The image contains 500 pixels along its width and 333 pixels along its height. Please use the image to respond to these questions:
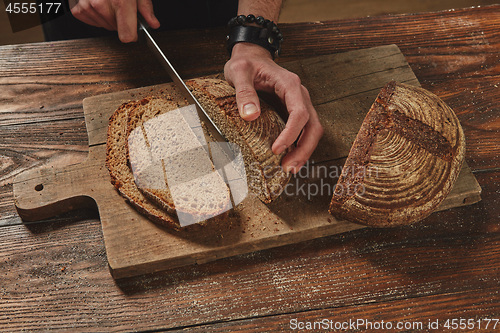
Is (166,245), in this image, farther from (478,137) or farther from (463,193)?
(478,137)

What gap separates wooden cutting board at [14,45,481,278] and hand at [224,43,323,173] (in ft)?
0.47

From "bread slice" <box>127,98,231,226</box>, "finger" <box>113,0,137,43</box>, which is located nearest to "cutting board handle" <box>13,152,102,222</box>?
"bread slice" <box>127,98,231,226</box>

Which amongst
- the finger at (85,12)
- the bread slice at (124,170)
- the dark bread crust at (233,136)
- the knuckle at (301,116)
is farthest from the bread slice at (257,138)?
the finger at (85,12)

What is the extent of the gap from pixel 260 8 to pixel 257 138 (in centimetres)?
88

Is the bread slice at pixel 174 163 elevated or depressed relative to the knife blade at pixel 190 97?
depressed

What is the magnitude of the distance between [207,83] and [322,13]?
110 inches

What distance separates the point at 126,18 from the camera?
219cm

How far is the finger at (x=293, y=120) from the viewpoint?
1939 mm

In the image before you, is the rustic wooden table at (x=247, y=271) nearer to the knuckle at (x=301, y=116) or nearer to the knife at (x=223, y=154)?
the knife at (x=223, y=154)

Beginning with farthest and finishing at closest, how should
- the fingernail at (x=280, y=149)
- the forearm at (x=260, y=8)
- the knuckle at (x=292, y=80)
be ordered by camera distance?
the forearm at (x=260, y=8) < the knuckle at (x=292, y=80) < the fingernail at (x=280, y=149)

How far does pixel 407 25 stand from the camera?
9.46 feet

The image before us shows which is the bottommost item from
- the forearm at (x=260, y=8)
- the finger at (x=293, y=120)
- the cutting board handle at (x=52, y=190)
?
the cutting board handle at (x=52, y=190)

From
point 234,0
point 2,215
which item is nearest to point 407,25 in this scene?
point 234,0

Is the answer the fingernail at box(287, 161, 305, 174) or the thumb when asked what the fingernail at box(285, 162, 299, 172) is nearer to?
the fingernail at box(287, 161, 305, 174)
